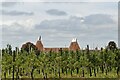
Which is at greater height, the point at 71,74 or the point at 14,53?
the point at 14,53

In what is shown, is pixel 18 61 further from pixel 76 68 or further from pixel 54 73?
pixel 76 68

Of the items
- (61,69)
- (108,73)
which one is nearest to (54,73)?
(61,69)

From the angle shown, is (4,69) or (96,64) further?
(96,64)

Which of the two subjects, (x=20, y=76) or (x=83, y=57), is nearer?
(x=20, y=76)

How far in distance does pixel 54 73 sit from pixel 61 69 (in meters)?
0.53

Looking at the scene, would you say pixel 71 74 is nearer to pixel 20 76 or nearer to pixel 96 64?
pixel 96 64

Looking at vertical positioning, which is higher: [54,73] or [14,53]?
[14,53]

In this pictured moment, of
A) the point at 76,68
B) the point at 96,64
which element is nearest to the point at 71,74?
the point at 76,68

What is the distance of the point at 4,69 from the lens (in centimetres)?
1071

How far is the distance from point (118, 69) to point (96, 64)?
2.83ft

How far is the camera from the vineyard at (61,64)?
11133mm

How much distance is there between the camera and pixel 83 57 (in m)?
12.3

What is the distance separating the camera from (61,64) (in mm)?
12062

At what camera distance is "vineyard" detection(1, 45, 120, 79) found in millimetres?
11133
